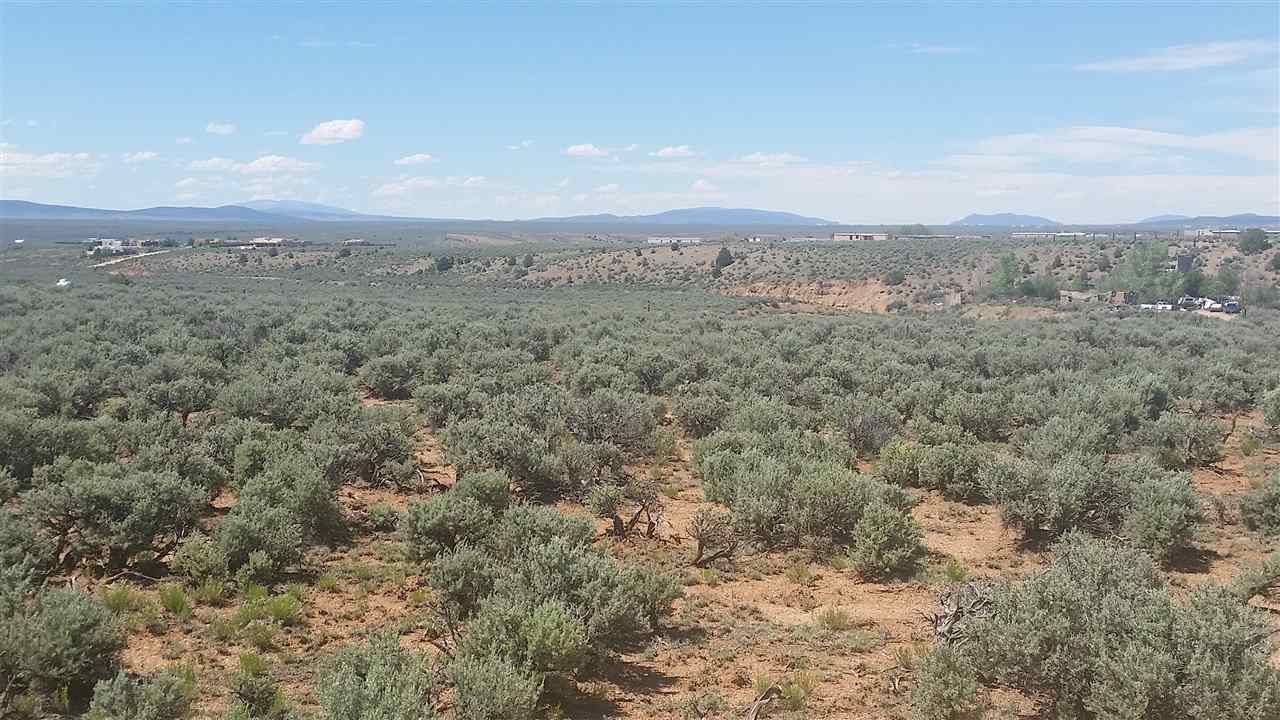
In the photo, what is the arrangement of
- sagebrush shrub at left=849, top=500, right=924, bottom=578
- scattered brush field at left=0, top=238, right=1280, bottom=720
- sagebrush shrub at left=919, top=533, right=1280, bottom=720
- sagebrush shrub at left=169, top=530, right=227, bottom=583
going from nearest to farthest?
1. sagebrush shrub at left=919, top=533, right=1280, bottom=720
2. scattered brush field at left=0, top=238, right=1280, bottom=720
3. sagebrush shrub at left=169, top=530, right=227, bottom=583
4. sagebrush shrub at left=849, top=500, right=924, bottom=578

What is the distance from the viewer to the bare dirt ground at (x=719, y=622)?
27.9 feet

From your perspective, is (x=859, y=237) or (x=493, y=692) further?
(x=859, y=237)

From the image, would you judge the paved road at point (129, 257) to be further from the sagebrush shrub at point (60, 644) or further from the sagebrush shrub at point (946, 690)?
the sagebrush shrub at point (946, 690)

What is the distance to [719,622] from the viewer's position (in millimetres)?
10453

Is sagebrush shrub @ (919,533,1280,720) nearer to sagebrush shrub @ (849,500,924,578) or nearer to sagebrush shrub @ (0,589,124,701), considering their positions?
sagebrush shrub @ (849,500,924,578)

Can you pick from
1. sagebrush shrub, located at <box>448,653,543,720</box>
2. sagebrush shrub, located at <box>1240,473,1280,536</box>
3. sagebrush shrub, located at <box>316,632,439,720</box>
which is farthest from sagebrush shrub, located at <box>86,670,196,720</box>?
sagebrush shrub, located at <box>1240,473,1280,536</box>

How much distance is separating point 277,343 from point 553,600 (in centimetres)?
2590

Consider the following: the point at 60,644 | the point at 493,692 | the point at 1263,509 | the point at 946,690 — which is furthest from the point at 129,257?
the point at 946,690

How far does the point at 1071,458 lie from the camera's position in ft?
45.8

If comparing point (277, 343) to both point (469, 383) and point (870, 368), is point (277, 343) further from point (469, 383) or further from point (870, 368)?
point (870, 368)

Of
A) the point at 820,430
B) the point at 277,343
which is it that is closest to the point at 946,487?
the point at 820,430

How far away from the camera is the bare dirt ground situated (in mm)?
8516

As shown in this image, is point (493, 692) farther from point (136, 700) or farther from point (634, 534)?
point (634, 534)

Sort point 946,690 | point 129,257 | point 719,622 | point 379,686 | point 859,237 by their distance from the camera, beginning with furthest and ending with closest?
point 859,237
point 129,257
point 719,622
point 946,690
point 379,686
